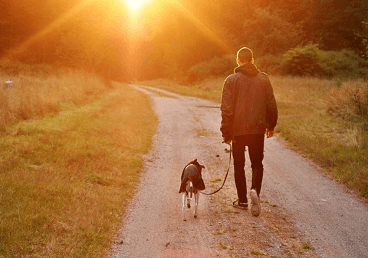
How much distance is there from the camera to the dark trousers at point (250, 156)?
5809mm

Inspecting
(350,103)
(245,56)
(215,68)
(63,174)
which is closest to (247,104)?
(245,56)

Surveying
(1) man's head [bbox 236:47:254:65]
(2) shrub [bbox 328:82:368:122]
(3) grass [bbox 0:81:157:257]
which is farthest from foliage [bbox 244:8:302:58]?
(1) man's head [bbox 236:47:254:65]

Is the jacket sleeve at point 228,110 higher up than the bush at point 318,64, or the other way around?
the bush at point 318,64

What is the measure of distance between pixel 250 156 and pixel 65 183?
3561mm

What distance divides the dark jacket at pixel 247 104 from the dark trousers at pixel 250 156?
0.13 metres

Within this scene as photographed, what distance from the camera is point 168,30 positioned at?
2665 inches

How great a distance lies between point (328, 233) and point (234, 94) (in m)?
2.46

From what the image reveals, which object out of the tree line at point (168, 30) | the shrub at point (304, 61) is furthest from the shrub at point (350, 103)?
the shrub at point (304, 61)

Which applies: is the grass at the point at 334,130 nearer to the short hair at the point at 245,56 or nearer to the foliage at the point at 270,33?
the short hair at the point at 245,56

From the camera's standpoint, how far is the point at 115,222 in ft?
18.6

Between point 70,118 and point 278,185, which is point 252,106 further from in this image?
point 70,118

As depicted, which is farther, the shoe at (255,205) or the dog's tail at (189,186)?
the shoe at (255,205)

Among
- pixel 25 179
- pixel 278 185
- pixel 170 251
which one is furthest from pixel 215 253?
pixel 25 179

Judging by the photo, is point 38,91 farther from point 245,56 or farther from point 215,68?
point 215,68
